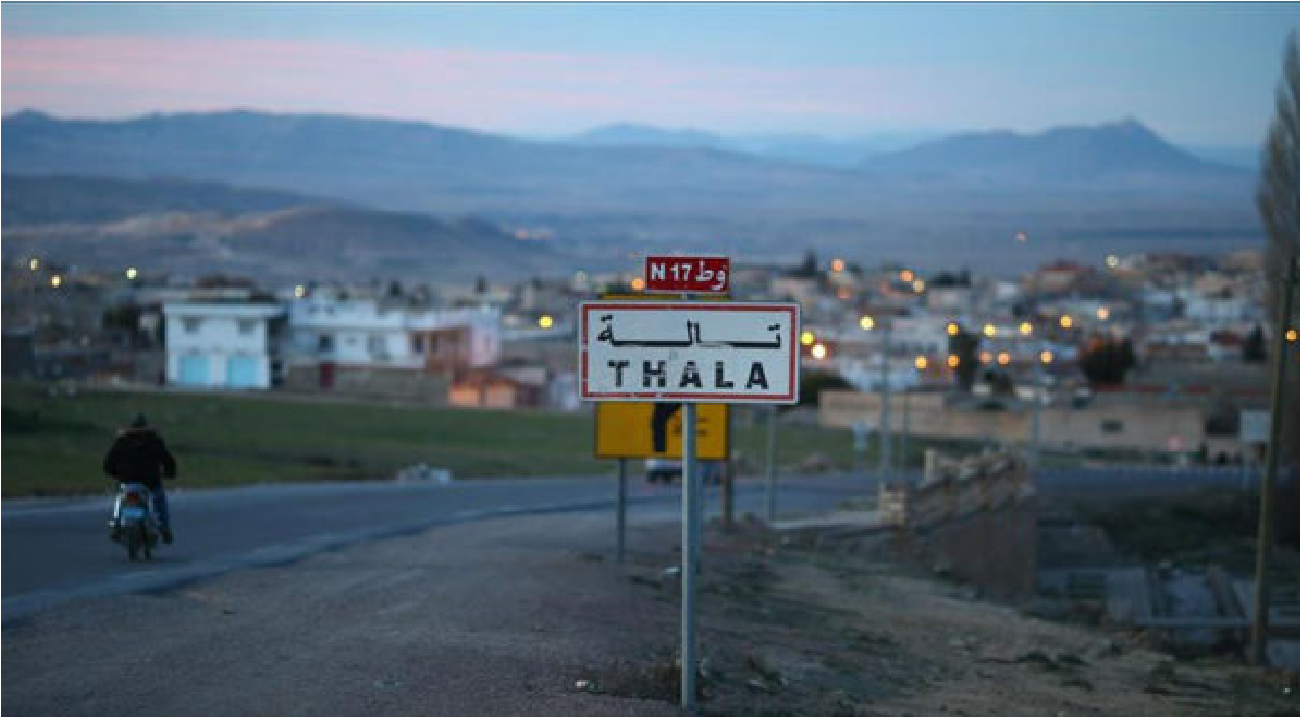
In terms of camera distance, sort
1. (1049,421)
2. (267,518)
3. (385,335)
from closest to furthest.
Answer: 1. (267,518)
2. (1049,421)
3. (385,335)

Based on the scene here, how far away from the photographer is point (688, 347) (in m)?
13.1

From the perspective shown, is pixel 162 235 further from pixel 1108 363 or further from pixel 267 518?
pixel 267 518

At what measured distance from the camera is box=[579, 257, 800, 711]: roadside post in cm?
1300

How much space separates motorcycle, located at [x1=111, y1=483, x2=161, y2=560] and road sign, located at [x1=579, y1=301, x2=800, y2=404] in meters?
8.27

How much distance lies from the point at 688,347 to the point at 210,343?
183 feet

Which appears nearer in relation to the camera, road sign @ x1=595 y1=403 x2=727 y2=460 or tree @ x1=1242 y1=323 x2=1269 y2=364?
road sign @ x1=595 y1=403 x2=727 y2=460

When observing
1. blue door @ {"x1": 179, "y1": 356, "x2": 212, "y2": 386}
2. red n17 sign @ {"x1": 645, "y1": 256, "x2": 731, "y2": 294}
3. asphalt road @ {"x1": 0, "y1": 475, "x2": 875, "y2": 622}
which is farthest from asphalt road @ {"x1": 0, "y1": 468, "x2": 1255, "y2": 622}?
blue door @ {"x1": 179, "y1": 356, "x2": 212, "y2": 386}

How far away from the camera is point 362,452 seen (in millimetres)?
A: 51625

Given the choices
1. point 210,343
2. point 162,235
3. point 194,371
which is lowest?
point 194,371

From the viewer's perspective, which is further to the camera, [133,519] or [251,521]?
[251,521]

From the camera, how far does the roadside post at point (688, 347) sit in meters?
13.0

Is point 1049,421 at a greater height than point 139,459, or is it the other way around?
point 139,459

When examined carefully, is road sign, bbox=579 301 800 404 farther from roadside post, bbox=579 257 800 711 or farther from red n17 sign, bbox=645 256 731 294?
red n17 sign, bbox=645 256 731 294

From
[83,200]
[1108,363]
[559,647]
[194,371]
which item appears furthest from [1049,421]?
[83,200]
